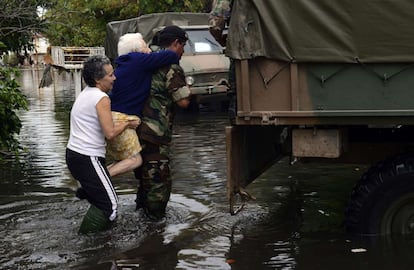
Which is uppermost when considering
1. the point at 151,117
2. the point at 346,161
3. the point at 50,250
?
the point at 151,117

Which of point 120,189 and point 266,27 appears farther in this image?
point 120,189

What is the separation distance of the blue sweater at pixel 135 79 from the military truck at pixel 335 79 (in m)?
1.11

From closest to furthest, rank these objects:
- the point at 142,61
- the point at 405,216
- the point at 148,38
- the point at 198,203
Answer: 1. the point at 405,216
2. the point at 142,61
3. the point at 198,203
4. the point at 148,38

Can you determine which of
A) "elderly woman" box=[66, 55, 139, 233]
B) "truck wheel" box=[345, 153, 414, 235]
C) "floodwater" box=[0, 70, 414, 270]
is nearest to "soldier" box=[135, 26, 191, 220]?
"floodwater" box=[0, 70, 414, 270]

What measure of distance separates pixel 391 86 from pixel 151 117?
2.27 meters

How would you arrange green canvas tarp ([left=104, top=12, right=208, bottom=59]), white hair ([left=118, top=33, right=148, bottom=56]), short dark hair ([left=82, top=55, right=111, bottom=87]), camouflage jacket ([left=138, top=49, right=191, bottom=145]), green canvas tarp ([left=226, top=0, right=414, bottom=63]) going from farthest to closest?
green canvas tarp ([left=104, top=12, right=208, bottom=59]) < white hair ([left=118, top=33, right=148, bottom=56]) < camouflage jacket ([left=138, top=49, right=191, bottom=145]) < short dark hair ([left=82, top=55, right=111, bottom=87]) < green canvas tarp ([left=226, top=0, right=414, bottom=63])

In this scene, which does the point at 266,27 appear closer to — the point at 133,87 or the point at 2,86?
the point at 133,87

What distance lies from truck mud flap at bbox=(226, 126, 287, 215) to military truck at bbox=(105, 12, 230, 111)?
808cm

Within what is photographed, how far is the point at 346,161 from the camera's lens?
5918 mm

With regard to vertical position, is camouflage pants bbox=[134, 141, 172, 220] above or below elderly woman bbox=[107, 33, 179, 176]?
below

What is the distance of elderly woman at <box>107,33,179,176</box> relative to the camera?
609 cm

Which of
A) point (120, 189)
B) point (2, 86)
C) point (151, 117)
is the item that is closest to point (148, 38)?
point (2, 86)

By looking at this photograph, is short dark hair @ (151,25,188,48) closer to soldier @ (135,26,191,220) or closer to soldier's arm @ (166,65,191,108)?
soldier @ (135,26,191,220)

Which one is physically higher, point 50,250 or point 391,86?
point 391,86
